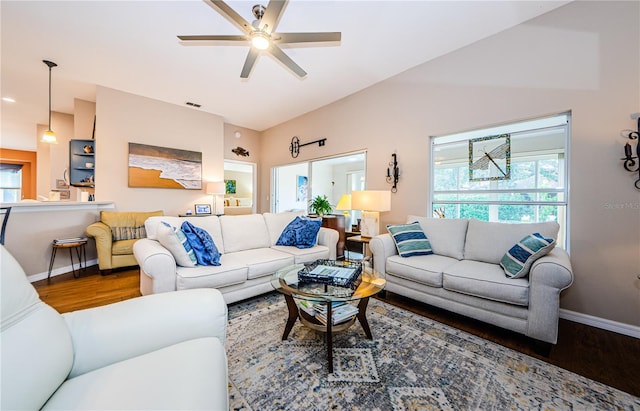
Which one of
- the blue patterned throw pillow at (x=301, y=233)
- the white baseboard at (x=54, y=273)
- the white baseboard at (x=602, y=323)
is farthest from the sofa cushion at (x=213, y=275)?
the white baseboard at (x=602, y=323)

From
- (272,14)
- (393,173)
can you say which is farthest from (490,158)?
(272,14)

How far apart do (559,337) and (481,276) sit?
792 millimetres

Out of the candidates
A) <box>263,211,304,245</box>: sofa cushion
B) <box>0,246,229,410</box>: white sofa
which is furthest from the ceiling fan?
<box>0,246,229,410</box>: white sofa

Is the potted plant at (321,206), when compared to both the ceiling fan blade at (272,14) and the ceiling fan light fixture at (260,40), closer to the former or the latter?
the ceiling fan light fixture at (260,40)

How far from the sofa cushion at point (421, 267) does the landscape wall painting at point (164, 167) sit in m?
4.15

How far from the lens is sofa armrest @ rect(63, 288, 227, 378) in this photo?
0.89m

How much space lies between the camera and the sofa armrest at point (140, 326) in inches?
34.9

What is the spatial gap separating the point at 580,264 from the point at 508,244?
2.13ft

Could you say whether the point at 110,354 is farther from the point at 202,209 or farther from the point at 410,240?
the point at 202,209

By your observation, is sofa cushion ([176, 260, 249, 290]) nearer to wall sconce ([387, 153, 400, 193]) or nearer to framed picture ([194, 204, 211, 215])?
wall sconce ([387, 153, 400, 193])

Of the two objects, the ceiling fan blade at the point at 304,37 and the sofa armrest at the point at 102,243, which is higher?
the ceiling fan blade at the point at 304,37

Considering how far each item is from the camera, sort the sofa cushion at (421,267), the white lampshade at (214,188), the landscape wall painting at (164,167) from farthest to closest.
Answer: the white lampshade at (214,188)
the landscape wall painting at (164,167)
the sofa cushion at (421,267)

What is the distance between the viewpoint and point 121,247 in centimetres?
339

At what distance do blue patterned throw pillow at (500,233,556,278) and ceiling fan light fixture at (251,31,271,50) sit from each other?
2.83 meters
